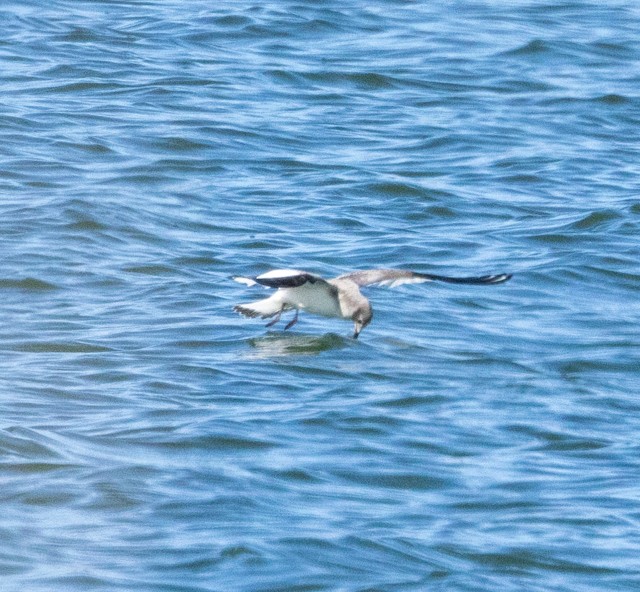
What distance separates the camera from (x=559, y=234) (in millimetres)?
13938

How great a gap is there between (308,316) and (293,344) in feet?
3.38

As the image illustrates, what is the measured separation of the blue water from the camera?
727cm

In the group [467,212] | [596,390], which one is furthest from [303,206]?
[596,390]

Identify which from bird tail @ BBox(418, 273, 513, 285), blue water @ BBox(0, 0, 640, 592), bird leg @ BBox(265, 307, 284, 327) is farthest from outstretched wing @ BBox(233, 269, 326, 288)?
bird tail @ BBox(418, 273, 513, 285)

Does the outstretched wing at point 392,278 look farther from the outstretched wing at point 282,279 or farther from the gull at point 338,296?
the outstretched wing at point 282,279

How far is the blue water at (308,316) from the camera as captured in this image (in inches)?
286

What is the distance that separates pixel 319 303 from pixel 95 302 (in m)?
1.88

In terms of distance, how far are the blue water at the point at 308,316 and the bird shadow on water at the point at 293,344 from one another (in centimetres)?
4

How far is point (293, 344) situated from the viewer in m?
10.8

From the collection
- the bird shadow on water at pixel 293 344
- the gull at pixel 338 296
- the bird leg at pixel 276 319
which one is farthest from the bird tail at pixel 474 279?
the bird leg at pixel 276 319

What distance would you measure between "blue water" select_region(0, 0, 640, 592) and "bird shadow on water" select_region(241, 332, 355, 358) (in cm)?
4

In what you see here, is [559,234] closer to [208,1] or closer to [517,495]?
[517,495]

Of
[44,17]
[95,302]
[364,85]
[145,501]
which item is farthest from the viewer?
[44,17]

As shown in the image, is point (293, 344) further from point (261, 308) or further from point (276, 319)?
point (261, 308)
